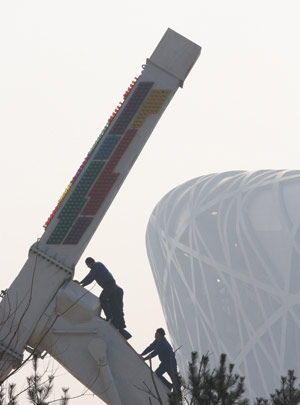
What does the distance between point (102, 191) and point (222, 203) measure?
216 feet

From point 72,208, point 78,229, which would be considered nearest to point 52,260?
point 78,229

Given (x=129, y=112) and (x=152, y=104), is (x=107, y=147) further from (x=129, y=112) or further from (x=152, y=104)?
(x=152, y=104)

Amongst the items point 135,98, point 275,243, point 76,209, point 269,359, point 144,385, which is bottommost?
point 144,385

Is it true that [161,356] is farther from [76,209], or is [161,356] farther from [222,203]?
[222,203]

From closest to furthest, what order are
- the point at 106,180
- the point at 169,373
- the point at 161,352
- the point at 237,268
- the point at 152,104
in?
1. the point at 106,180
2. the point at 152,104
3. the point at 169,373
4. the point at 161,352
5. the point at 237,268

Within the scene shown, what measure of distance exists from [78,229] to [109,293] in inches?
68.3

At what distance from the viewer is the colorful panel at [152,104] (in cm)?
2284

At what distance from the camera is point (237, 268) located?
86.0 m

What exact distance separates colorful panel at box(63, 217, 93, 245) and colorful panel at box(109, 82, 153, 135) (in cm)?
156

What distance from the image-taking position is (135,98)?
22.9m

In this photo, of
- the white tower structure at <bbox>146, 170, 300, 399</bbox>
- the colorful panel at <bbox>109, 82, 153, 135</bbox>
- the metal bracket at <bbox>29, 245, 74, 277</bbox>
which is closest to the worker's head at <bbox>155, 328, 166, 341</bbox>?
the metal bracket at <bbox>29, 245, 74, 277</bbox>

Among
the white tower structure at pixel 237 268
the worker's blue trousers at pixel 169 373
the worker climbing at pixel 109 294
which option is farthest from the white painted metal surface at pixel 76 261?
the white tower structure at pixel 237 268

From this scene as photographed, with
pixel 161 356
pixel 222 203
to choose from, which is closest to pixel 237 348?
pixel 222 203

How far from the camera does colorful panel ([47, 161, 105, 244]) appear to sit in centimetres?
2273
